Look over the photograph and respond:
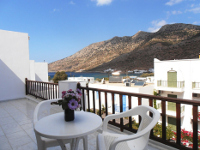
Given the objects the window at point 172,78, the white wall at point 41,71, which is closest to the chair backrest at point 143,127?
the white wall at point 41,71

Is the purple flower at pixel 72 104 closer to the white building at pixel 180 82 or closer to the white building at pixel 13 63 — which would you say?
the white building at pixel 13 63

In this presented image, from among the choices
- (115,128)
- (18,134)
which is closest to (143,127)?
(115,128)

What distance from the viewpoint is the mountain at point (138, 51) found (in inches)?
1007

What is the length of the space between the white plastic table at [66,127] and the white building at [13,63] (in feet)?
16.7

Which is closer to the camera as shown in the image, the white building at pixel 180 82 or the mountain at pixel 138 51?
the white building at pixel 180 82

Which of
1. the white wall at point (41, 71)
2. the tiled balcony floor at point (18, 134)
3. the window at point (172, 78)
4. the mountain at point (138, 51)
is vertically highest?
the mountain at point (138, 51)

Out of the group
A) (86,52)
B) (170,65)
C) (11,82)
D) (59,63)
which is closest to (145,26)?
(86,52)

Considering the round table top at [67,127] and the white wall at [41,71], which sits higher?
the white wall at [41,71]

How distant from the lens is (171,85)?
13.6 metres

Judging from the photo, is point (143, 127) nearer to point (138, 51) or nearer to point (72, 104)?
point (72, 104)

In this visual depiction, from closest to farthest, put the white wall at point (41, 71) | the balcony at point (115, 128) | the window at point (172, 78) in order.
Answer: the balcony at point (115, 128), the white wall at point (41, 71), the window at point (172, 78)

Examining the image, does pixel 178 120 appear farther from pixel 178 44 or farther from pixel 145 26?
pixel 145 26

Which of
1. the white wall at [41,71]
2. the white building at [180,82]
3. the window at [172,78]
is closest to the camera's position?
the white building at [180,82]

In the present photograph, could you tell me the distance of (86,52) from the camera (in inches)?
1649
